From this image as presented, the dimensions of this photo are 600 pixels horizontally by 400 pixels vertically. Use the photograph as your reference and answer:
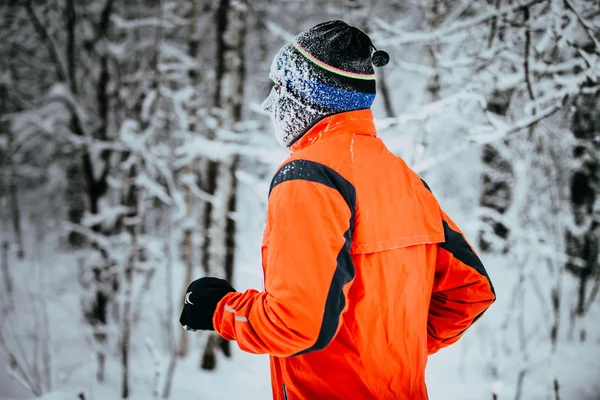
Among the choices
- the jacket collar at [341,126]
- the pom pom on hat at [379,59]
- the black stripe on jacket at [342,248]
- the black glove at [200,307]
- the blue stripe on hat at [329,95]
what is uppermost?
the pom pom on hat at [379,59]

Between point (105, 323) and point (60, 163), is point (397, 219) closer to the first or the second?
point (105, 323)

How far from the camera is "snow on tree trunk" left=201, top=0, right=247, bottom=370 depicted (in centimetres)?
507

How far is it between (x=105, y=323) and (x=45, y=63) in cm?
578

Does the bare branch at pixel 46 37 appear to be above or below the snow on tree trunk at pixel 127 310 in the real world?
above

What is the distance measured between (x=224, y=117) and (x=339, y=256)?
4424 mm

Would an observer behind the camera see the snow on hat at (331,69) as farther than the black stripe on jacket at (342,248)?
Yes

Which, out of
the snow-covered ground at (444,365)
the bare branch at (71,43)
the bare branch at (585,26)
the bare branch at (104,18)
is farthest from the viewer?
the bare branch at (104,18)

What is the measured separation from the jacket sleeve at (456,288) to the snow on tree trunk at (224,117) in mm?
3906

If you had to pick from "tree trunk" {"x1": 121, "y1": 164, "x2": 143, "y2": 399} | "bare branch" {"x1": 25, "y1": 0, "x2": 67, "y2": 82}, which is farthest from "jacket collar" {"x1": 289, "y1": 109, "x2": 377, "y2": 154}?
"bare branch" {"x1": 25, "y1": 0, "x2": 67, "y2": 82}

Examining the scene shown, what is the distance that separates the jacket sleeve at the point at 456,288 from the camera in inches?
52.9

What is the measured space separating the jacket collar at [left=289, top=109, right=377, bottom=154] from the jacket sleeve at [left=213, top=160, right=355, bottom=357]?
215 millimetres

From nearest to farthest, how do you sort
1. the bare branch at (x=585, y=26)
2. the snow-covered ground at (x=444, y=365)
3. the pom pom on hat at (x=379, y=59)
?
1. the pom pom on hat at (x=379, y=59)
2. the bare branch at (x=585, y=26)
3. the snow-covered ground at (x=444, y=365)

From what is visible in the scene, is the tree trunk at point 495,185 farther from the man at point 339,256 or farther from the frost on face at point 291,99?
the frost on face at point 291,99

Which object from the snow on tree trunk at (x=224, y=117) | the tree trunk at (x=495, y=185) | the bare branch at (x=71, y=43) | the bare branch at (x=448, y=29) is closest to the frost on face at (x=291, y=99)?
the bare branch at (x=448, y=29)
